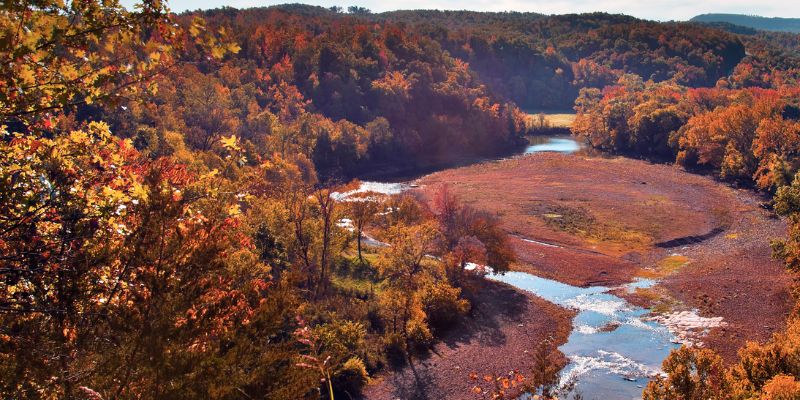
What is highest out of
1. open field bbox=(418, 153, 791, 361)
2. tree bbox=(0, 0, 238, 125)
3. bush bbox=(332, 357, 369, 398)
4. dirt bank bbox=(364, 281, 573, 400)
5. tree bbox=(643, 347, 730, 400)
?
tree bbox=(0, 0, 238, 125)

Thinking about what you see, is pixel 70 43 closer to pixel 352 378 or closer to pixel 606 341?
pixel 352 378

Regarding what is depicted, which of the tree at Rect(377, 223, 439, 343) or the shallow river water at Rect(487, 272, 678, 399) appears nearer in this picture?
the shallow river water at Rect(487, 272, 678, 399)

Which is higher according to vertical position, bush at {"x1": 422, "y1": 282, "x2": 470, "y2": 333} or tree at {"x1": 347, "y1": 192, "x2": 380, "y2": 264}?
tree at {"x1": 347, "y1": 192, "x2": 380, "y2": 264}

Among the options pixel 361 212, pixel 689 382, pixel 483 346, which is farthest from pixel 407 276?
pixel 689 382

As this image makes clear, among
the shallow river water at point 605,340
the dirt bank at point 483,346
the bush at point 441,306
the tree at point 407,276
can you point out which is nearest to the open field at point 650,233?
the shallow river water at point 605,340

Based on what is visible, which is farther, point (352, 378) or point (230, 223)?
point (352, 378)

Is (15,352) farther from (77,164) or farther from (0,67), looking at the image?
(0,67)

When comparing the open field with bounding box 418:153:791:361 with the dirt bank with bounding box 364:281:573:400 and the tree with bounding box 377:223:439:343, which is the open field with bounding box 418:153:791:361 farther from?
the tree with bounding box 377:223:439:343

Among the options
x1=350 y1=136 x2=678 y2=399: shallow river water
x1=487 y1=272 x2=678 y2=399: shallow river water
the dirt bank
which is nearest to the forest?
the dirt bank
